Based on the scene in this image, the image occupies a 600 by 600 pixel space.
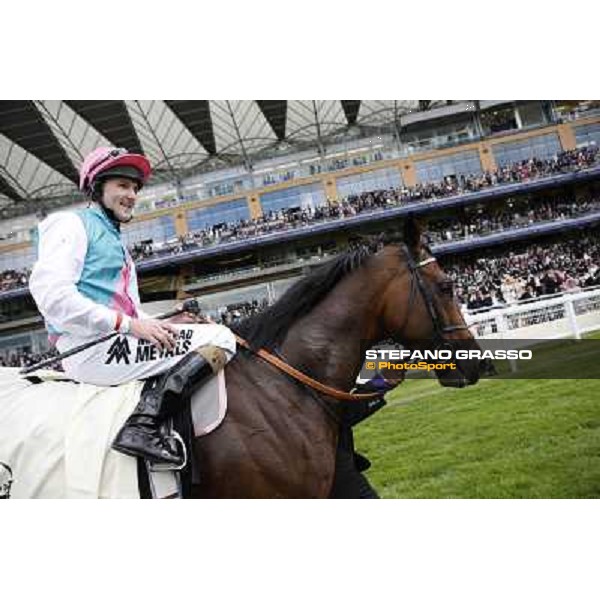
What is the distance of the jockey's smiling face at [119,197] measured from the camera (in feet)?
7.91

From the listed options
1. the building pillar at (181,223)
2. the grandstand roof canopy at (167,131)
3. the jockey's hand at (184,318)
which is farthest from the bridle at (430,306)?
the building pillar at (181,223)

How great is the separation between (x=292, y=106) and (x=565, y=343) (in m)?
2.00

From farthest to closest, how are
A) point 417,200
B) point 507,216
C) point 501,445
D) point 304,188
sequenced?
1. point 507,216
2. point 304,188
3. point 417,200
4. point 501,445

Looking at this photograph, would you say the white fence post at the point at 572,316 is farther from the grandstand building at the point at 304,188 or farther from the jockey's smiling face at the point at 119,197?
the jockey's smiling face at the point at 119,197

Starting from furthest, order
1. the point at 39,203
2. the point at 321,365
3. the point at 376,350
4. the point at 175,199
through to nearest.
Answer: the point at 175,199, the point at 39,203, the point at 376,350, the point at 321,365

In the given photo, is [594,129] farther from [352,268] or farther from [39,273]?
[39,273]

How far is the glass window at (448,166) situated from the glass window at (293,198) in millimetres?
604

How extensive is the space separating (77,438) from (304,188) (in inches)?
82.5

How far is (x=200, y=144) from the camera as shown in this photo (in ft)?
11.7

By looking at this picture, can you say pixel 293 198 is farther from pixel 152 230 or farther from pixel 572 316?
pixel 572 316

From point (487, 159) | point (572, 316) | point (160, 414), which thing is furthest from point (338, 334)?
point (487, 159)

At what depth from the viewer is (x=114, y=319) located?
212 centimetres

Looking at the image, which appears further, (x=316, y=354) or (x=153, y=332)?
(x=316, y=354)

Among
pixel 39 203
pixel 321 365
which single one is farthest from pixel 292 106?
pixel 321 365
